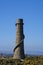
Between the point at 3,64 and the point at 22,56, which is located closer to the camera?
the point at 3,64

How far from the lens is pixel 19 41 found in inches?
1681

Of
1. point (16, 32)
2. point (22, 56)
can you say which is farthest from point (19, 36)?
point (22, 56)

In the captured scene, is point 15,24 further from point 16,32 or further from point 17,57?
point 17,57

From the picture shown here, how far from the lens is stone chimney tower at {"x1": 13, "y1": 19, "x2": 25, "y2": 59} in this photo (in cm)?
4238

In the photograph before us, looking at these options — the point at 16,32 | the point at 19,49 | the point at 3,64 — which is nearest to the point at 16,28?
the point at 16,32

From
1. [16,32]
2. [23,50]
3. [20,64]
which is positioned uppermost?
[16,32]

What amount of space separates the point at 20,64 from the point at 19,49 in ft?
30.9

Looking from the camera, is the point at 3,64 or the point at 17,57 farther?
the point at 17,57

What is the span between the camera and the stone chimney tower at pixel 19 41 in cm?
4238

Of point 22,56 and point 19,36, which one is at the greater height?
point 19,36

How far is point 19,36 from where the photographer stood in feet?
139

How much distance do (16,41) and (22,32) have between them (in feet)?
5.95

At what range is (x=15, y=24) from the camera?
1699 inches

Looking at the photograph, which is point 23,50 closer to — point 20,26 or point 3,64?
point 20,26
